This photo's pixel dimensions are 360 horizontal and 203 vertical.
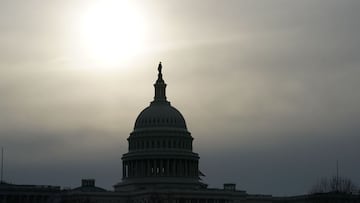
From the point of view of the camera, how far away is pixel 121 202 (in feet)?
650

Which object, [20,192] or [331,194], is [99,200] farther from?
[331,194]

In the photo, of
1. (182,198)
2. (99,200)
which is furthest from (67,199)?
(182,198)

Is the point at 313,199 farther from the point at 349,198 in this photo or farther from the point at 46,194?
the point at 46,194

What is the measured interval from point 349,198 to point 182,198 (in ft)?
111

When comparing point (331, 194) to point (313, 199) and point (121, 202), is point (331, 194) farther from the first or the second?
point (121, 202)

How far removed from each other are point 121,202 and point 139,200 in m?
5.69

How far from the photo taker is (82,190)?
199m

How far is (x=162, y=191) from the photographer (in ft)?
626

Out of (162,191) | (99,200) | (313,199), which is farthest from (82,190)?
(313,199)

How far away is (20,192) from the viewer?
646 ft

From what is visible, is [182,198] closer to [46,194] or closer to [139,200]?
[139,200]

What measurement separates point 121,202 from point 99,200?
5315mm

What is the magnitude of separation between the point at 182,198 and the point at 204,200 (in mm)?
7362

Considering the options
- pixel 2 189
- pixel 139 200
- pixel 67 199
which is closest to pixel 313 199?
pixel 139 200
